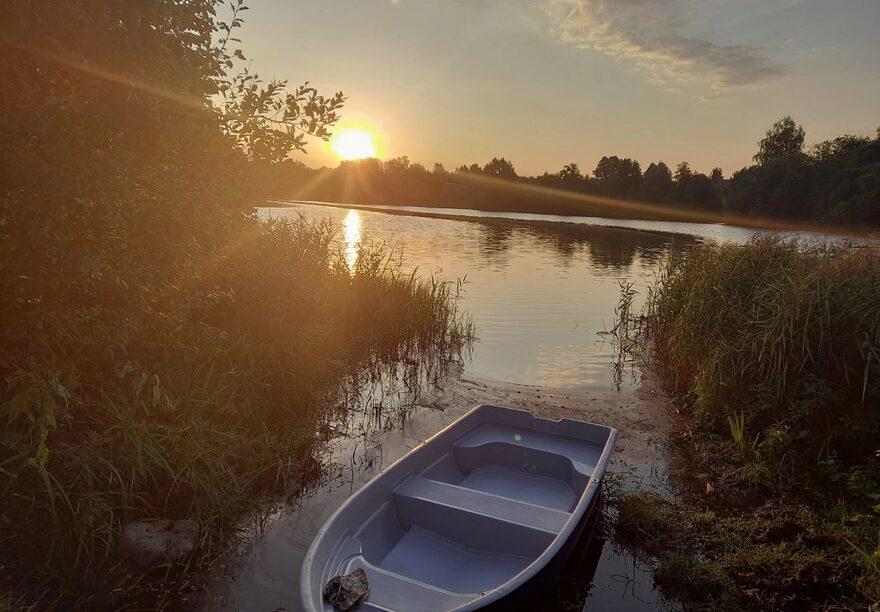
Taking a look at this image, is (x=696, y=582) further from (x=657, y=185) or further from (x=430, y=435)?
(x=657, y=185)

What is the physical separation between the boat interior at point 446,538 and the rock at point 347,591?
74 mm

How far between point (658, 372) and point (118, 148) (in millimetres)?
9906

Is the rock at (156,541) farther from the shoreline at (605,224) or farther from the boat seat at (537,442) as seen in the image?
the shoreline at (605,224)

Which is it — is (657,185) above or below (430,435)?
above

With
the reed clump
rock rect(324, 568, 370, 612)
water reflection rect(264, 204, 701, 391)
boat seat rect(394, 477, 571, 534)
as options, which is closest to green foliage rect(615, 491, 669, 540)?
the reed clump

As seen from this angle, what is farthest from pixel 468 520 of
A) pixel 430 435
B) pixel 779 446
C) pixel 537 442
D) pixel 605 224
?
pixel 605 224

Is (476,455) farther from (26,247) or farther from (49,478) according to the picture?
(26,247)

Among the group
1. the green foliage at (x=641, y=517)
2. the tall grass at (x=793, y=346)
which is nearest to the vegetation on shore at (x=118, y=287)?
the green foliage at (x=641, y=517)

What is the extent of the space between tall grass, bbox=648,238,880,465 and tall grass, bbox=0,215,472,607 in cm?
565

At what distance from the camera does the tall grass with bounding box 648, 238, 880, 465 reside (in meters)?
6.03

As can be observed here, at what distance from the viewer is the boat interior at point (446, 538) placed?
3947 mm

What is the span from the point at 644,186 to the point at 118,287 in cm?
8344

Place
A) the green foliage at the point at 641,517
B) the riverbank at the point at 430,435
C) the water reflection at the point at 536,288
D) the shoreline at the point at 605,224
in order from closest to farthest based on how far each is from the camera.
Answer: the riverbank at the point at 430,435
the green foliage at the point at 641,517
the water reflection at the point at 536,288
the shoreline at the point at 605,224

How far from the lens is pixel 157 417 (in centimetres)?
544
